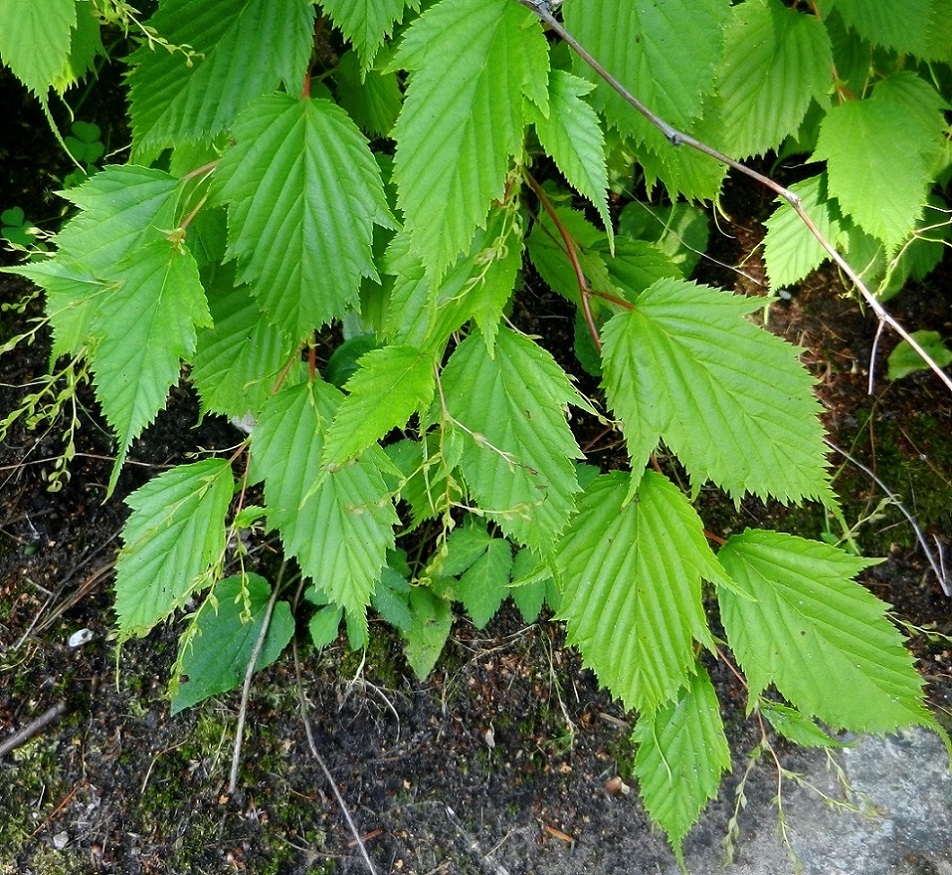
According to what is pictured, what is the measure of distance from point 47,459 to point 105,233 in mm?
693

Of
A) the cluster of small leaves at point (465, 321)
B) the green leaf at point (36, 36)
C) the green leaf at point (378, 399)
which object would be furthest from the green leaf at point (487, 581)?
the green leaf at point (36, 36)

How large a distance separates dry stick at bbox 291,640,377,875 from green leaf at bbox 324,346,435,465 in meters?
0.72

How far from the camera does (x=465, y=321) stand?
84cm

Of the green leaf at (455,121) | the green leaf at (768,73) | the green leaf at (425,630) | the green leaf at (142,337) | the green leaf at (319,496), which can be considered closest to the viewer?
the green leaf at (455,121)

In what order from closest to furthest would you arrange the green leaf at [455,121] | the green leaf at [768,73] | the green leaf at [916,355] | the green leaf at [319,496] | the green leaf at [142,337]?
1. the green leaf at [455,121]
2. the green leaf at [142,337]
3. the green leaf at [319,496]
4. the green leaf at [768,73]
5. the green leaf at [916,355]

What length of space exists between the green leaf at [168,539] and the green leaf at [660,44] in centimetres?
68

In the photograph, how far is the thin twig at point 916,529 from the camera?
1385 millimetres

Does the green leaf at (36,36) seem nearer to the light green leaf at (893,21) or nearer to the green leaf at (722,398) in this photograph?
the green leaf at (722,398)

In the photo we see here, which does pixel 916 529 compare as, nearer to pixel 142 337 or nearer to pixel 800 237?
pixel 800 237

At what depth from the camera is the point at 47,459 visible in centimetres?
134

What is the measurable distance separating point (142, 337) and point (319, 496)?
0.29 metres

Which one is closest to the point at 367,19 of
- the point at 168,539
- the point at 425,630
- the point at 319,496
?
the point at 319,496

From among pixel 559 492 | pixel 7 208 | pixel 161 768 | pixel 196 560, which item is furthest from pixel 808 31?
pixel 161 768

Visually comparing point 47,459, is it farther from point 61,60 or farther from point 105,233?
point 61,60
